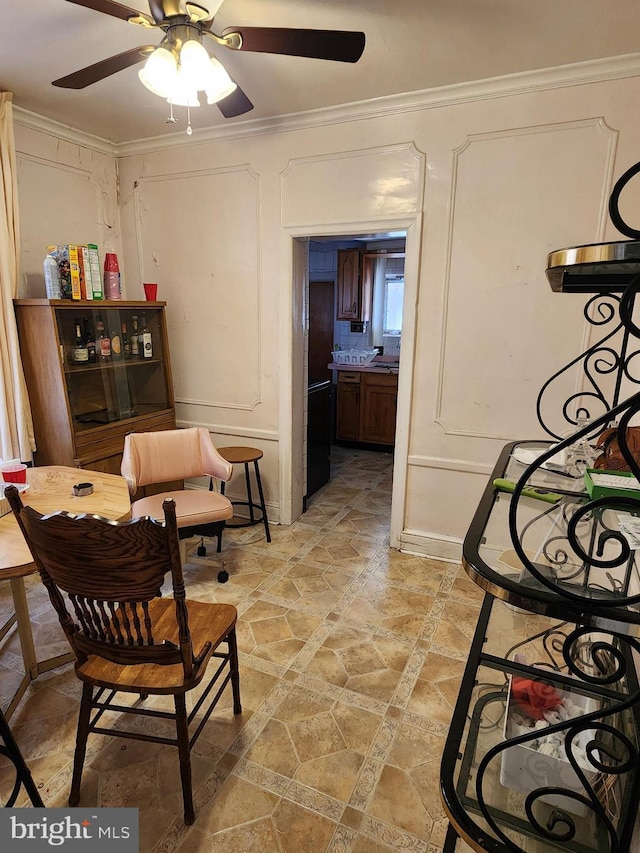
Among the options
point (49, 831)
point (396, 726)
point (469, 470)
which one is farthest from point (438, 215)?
point (49, 831)

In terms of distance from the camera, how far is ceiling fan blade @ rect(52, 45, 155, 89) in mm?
1710

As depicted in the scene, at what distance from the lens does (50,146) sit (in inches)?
124

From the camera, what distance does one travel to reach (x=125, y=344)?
3.44 meters

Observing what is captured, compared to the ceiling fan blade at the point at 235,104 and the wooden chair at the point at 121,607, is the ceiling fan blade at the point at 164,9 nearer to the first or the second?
the ceiling fan blade at the point at 235,104

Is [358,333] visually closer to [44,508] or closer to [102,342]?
[102,342]

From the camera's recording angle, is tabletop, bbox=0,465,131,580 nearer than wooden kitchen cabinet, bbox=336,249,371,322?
Yes

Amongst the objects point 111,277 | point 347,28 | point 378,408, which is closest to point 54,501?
point 111,277

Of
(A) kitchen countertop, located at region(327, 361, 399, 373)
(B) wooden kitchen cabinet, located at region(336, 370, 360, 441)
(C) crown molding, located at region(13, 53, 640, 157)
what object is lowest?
(B) wooden kitchen cabinet, located at region(336, 370, 360, 441)

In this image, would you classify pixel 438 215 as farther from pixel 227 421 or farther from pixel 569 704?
pixel 569 704

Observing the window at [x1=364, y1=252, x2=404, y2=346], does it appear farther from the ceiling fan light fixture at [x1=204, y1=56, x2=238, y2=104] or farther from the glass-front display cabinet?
the ceiling fan light fixture at [x1=204, y1=56, x2=238, y2=104]

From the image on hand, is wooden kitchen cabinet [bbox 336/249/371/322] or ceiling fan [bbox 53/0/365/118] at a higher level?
ceiling fan [bbox 53/0/365/118]

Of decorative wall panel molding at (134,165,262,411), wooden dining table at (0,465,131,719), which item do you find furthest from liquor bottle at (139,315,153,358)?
wooden dining table at (0,465,131,719)

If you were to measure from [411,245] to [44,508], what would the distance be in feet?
7.63

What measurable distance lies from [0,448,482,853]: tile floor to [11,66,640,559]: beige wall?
0.70 m
